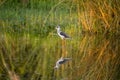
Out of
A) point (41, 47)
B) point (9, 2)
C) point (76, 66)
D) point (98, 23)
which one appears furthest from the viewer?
point (9, 2)

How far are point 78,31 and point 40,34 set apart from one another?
128 cm

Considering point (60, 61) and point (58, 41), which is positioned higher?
point (58, 41)

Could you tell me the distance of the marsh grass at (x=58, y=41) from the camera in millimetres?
8945

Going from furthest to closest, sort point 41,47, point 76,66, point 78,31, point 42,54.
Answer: point 78,31, point 41,47, point 42,54, point 76,66

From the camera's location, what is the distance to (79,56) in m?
10.6

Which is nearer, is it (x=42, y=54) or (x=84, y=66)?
(x=84, y=66)

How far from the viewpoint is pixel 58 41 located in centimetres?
1282

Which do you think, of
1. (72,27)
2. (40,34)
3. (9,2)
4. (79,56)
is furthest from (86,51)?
(9,2)

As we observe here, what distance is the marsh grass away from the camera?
895 cm

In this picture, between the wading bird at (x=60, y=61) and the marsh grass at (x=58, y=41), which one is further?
the wading bird at (x=60, y=61)

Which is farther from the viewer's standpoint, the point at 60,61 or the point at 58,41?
the point at 58,41

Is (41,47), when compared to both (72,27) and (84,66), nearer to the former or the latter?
(84,66)

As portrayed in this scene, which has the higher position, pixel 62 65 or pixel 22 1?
pixel 22 1

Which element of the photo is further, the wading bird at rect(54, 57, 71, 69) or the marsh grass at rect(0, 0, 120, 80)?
the wading bird at rect(54, 57, 71, 69)
